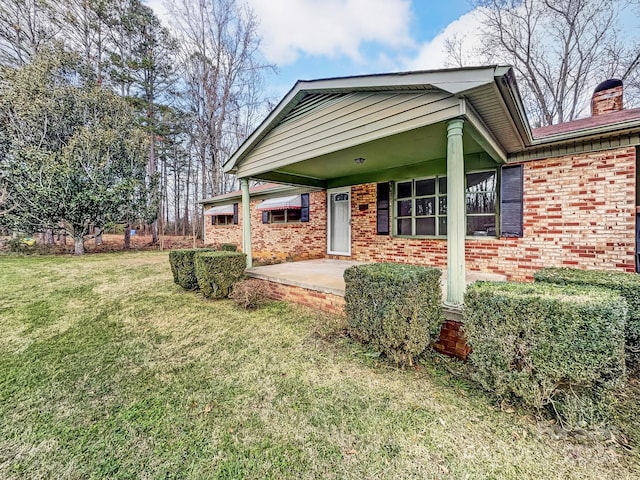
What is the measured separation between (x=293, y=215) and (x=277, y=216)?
3.21 feet

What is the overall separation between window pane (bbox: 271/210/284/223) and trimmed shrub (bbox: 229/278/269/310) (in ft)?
19.0

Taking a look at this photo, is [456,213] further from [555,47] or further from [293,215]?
[555,47]

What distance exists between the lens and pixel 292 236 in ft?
33.1

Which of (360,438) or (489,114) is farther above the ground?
(489,114)

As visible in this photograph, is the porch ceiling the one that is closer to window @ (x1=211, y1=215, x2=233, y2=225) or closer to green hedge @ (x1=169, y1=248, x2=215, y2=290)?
green hedge @ (x1=169, y1=248, x2=215, y2=290)

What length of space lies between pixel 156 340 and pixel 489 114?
18.1 feet

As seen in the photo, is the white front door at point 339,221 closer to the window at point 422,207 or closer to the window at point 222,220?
the window at point 422,207

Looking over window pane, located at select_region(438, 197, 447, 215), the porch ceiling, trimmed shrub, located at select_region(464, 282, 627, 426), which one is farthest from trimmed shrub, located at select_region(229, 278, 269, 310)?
window pane, located at select_region(438, 197, 447, 215)

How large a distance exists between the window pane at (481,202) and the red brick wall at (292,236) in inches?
169

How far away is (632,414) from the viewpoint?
215cm

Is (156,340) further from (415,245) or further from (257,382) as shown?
(415,245)

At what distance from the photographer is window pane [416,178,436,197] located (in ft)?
21.1

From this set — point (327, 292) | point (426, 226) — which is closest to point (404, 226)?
point (426, 226)

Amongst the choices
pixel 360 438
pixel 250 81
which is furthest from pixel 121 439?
pixel 250 81
